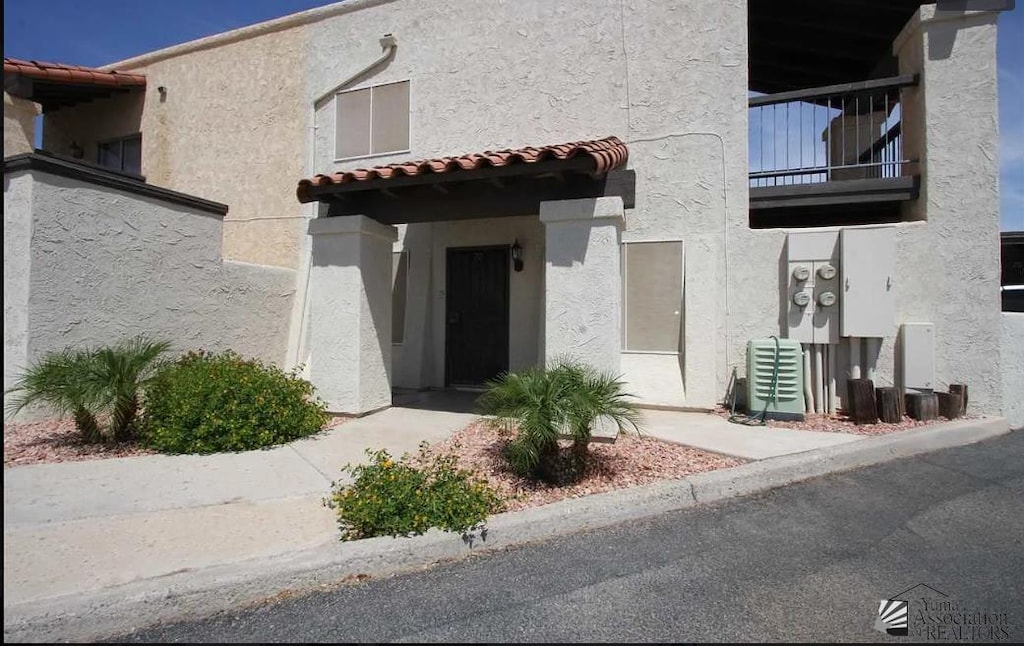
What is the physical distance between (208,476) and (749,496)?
4.21 metres

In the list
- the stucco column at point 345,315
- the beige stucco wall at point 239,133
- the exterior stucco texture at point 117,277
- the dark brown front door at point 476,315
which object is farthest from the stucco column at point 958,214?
the beige stucco wall at point 239,133

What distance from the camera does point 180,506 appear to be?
3.66 metres

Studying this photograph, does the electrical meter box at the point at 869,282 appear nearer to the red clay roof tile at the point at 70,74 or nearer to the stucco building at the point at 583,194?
the stucco building at the point at 583,194

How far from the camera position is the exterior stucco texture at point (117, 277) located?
18.1 ft

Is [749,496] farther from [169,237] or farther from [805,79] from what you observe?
[805,79]

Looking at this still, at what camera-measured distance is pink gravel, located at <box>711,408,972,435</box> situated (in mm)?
5551

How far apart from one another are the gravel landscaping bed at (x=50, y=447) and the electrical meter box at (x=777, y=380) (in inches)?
246

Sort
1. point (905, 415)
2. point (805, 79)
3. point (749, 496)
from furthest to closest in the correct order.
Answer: point (805, 79) → point (905, 415) → point (749, 496)

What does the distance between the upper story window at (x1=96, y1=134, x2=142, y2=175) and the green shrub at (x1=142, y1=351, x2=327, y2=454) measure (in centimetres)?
752

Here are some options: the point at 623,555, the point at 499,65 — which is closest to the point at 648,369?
the point at 623,555

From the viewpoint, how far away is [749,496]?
4.11m

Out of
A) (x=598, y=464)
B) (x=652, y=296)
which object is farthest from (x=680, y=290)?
(x=598, y=464)

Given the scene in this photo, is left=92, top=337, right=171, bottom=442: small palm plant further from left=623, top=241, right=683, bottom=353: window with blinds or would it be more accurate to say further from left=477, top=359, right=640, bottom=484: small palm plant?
left=623, top=241, right=683, bottom=353: window with blinds

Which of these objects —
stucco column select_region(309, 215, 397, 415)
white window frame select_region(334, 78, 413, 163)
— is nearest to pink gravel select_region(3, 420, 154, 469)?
stucco column select_region(309, 215, 397, 415)
